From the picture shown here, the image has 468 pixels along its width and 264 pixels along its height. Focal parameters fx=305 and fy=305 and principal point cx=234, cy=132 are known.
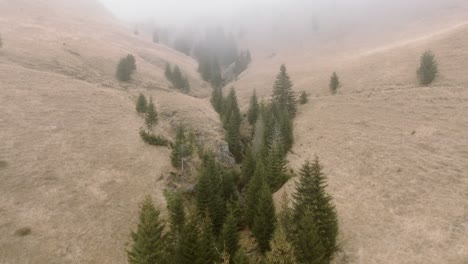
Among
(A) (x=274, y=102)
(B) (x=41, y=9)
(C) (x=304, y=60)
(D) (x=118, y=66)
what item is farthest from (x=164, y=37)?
(A) (x=274, y=102)

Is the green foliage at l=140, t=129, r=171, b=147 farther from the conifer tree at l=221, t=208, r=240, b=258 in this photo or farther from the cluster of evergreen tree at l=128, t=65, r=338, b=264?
the conifer tree at l=221, t=208, r=240, b=258

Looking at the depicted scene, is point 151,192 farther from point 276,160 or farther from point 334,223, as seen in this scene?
point 334,223

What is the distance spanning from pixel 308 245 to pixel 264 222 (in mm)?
6840

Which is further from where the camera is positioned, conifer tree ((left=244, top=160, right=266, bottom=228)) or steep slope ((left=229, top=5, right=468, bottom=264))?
conifer tree ((left=244, top=160, right=266, bottom=228))

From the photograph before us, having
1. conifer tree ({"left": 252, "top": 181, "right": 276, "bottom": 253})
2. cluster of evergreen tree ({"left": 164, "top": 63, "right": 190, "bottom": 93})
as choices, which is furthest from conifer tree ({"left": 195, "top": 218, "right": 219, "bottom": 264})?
cluster of evergreen tree ({"left": 164, "top": 63, "right": 190, "bottom": 93})

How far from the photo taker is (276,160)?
43094 mm

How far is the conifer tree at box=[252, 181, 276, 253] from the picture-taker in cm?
3169

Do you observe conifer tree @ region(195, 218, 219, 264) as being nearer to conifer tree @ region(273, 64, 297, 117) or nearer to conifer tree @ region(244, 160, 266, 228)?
conifer tree @ region(244, 160, 266, 228)

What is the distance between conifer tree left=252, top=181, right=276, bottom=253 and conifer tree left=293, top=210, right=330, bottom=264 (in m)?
5.62

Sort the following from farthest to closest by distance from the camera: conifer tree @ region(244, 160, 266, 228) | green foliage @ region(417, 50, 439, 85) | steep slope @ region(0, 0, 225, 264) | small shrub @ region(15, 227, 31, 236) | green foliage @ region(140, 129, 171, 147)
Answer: green foliage @ region(417, 50, 439, 85)
green foliage @ region(140, 129, 171, 147)
conifer tree @ region(244, 160, 266, 228)
steep slope @ region(0, 0, 225, 264)
small shrub @ region(15, 227, 31, 236)

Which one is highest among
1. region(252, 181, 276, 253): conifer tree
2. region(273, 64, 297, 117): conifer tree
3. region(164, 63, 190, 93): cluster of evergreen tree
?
region(164, 63, 190, 93): cluster of evergreen tree

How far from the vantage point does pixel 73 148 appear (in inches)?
1766

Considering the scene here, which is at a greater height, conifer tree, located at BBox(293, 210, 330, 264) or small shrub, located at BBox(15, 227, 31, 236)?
small shrub, located at BBox(15, 227, 31, 236)

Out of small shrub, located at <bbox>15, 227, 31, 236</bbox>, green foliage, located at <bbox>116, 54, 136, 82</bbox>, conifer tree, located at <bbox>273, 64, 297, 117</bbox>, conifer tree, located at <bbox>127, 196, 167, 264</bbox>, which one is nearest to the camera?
conifer tree, located at <bbox>127, 196, 167, 264</bbox>
